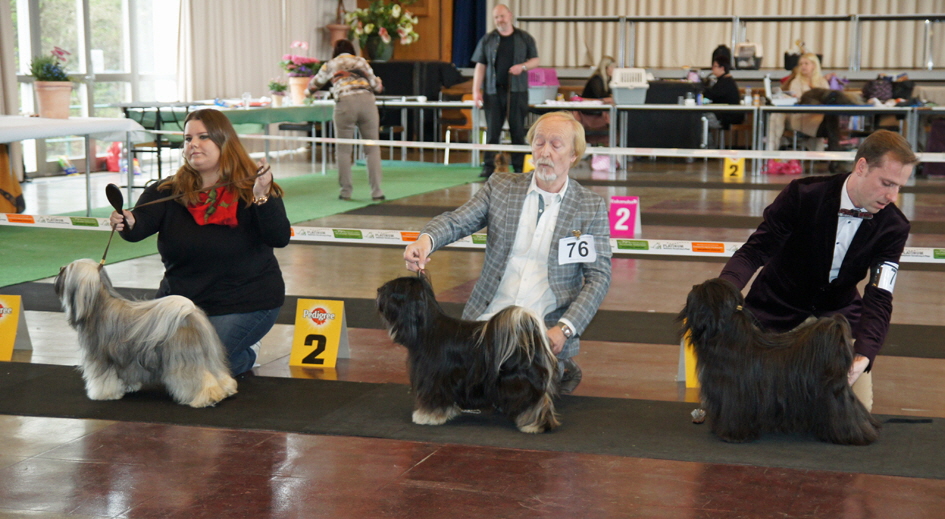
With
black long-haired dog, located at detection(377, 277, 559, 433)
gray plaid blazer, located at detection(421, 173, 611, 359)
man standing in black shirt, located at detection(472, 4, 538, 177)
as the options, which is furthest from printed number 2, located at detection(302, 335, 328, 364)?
man standing in black shirt, located at detection(472, 4, 538, 177)

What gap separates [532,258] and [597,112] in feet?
29.4

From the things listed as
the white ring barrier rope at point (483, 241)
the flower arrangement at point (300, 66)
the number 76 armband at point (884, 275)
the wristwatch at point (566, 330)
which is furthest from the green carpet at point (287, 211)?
the number 76 armband at point (884, 275)

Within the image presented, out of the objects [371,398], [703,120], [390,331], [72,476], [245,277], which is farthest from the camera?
[703,120]

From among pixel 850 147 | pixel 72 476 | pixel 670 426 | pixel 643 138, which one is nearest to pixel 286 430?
pixel 72 476

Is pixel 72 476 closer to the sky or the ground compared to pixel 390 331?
closer to the ground

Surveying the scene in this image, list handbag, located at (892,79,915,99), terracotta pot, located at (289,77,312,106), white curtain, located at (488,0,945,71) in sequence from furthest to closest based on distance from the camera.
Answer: white curtain, located at (488,0,945,71), handbag, located at (892,79,915,99), terracotta pot, located at (289,77,312,106)

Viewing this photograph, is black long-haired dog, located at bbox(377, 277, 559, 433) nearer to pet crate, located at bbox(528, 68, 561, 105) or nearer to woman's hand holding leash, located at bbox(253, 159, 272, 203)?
woman's hand holding leash, located at bbox(253, 159, 272, 203)

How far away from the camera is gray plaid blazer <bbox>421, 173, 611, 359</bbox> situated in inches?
112

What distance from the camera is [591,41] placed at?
1529 cm

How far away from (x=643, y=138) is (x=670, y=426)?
10056 millimetres

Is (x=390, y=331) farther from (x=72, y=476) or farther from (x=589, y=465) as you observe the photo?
(x=72, y=476)

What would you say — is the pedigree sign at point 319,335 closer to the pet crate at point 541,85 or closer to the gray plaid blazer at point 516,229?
the gray plaid blazer at point 516,229

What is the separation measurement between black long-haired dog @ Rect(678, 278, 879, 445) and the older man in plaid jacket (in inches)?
16.7

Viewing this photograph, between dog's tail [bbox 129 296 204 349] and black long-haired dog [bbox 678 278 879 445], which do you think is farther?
dog's tail [bbox 129 296 204 349]
